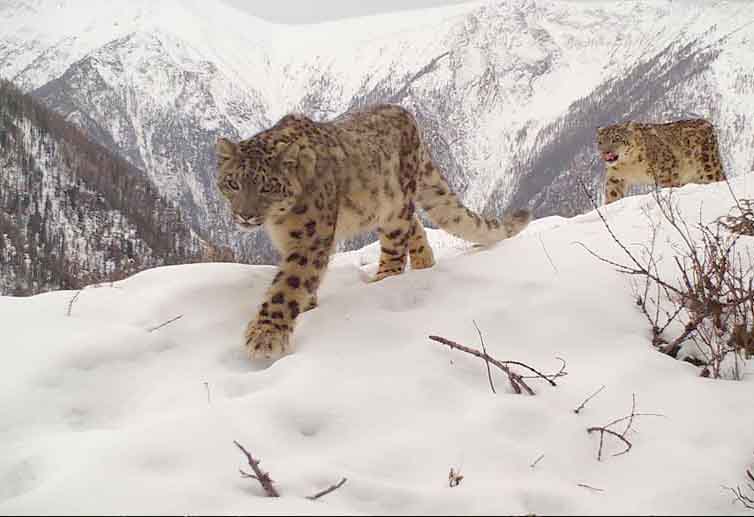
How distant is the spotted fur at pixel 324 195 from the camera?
481 cm

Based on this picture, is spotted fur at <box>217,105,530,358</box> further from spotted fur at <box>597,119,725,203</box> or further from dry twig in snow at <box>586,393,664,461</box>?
spotted fur at <box>597,119,725,203</box>

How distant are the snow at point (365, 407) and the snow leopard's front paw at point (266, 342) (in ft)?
0.38

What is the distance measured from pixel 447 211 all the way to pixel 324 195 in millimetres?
2653

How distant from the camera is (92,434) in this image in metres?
2.96

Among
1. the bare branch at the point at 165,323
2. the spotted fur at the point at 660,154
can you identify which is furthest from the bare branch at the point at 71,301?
the spotted fur at the point at 660,154

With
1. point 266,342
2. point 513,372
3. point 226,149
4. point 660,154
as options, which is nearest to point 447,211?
point 226,149

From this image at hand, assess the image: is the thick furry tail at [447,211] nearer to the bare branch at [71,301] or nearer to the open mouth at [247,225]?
the open mouth at [247,225]

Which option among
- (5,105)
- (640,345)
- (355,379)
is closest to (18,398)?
(355,379)

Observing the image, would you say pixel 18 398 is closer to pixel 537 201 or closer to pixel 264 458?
pixel 264 458

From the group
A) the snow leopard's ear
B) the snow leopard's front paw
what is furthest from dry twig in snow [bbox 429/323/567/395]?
the snow leopard's ear

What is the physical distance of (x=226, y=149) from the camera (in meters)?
5.07

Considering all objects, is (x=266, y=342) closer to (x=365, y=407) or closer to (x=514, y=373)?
(x=365, y=407)

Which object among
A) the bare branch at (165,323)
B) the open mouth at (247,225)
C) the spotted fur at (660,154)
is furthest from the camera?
the spotted fur at (660,154)

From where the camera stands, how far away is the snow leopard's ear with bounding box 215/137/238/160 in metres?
5.03
